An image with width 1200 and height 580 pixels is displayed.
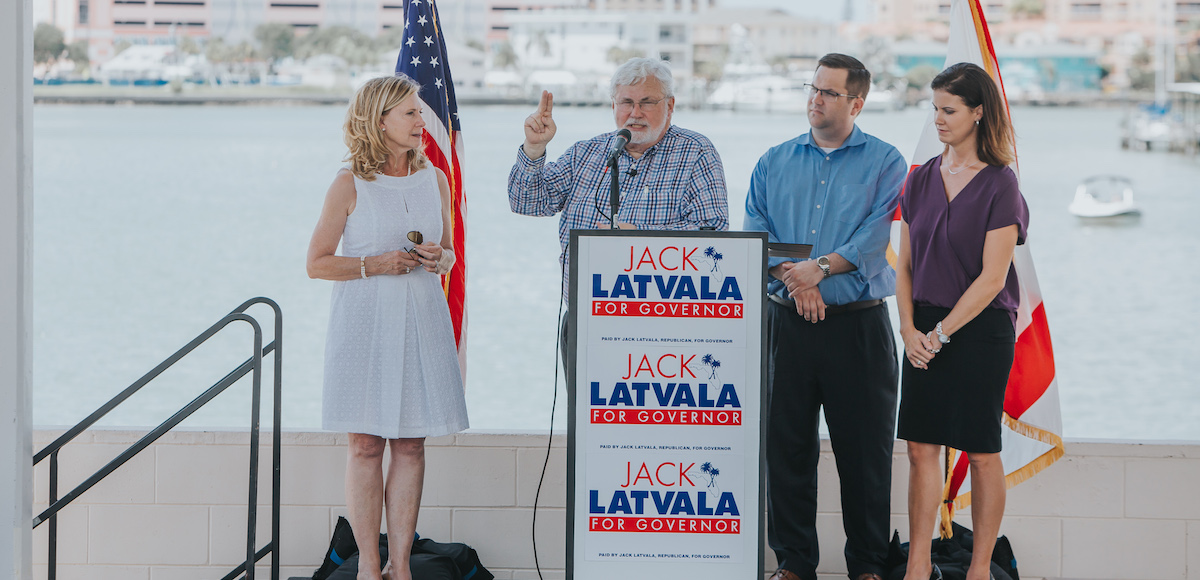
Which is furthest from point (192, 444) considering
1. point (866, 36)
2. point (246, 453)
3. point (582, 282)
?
point (866, 36)

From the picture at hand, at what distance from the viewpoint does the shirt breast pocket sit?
293cm

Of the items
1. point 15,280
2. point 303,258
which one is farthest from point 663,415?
point 303,258

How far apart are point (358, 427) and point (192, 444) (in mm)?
792

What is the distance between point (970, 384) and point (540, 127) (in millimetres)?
1289

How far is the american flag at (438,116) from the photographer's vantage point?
11.3 ft

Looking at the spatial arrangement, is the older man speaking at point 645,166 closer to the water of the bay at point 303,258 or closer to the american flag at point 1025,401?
the american flag at point 1025,401

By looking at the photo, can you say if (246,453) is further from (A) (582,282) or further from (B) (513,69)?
(B) (513,69)

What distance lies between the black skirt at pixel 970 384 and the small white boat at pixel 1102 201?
35612 mm

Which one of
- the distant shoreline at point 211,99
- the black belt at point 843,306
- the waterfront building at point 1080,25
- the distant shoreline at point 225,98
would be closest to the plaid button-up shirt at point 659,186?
the black belt at point 843,306

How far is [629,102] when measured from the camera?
9.17 ft

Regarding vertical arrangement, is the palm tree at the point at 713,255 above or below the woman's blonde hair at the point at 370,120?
below

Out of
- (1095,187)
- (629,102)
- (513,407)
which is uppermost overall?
(1095,187)

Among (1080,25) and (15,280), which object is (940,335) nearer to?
(15,280)

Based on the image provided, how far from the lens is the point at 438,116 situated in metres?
3.46
